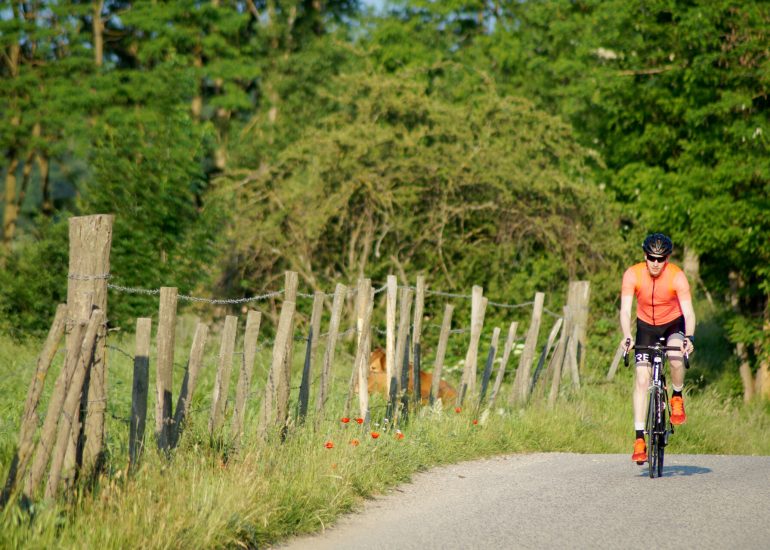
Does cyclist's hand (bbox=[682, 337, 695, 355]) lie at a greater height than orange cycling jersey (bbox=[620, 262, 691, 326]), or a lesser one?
lesser

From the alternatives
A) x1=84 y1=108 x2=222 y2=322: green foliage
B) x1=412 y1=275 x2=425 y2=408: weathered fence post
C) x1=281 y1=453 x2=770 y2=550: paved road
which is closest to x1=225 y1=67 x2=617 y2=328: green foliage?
x1=84 y1=108 x2=222 y2=322: green foliage

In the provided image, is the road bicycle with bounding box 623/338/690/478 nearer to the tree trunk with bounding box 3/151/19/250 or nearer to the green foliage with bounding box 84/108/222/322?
the green foliage with bounding box 84/108/222/322

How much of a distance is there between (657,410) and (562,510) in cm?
208

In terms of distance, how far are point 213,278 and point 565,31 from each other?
14992 millimetres

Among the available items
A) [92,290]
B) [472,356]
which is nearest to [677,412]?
[472,356]

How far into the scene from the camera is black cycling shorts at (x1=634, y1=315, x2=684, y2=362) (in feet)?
33.8

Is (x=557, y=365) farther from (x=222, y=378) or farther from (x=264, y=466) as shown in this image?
(x=264, y=466)

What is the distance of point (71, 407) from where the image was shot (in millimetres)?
6730

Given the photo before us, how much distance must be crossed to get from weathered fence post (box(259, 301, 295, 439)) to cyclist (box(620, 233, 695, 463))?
9.69 ft

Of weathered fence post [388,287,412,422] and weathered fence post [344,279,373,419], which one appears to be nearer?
weathered fence post [344,279,373,419]

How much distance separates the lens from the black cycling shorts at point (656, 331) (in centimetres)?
1030

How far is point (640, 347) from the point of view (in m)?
10.3

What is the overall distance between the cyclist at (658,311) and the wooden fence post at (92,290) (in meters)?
4.79

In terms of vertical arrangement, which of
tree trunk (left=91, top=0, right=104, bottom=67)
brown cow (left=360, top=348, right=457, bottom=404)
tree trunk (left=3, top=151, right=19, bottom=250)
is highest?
tree trunk (left=91, top=0, right=104, bottom=67)
